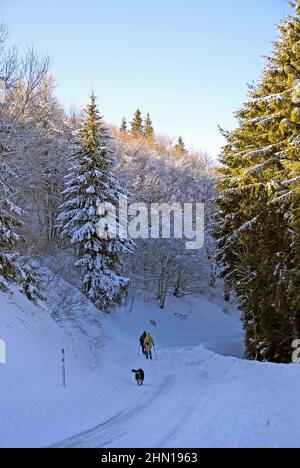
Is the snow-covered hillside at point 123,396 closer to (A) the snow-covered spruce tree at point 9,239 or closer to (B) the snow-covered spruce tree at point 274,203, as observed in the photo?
(A) the snow-covered spruce tree at point 9,239

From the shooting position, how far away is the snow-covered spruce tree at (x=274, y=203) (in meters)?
16.5

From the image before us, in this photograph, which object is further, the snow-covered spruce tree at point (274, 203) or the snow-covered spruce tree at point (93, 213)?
the snow-covered spruce tree at point (93, 213)

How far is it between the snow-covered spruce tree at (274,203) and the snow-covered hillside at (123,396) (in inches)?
101

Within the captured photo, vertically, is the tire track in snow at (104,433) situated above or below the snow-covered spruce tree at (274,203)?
below

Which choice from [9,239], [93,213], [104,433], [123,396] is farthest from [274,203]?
[93,213]

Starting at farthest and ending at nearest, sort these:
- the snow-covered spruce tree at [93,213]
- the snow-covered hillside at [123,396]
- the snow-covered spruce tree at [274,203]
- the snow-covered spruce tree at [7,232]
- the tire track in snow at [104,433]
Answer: the snow-covered spruce tree at [93,213] → the snow-covered spruce tree at [274,203] → the snow-covered spruce tree at [7,232] → the snow-covered hillside at [123,396] → the tire track in snow at [104,433]

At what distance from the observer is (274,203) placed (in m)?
17.8

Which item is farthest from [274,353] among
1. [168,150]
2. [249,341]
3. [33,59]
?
[168,150]

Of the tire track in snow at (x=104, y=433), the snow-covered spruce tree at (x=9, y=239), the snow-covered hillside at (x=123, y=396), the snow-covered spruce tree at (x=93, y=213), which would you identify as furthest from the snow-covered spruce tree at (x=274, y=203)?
the snow-covered spruce tree at (x=93, y=213)

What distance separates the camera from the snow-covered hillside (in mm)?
8047

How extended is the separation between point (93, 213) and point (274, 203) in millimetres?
12677
